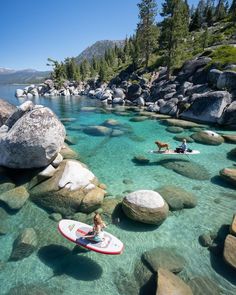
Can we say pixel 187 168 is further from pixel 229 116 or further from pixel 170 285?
pixel 229 116

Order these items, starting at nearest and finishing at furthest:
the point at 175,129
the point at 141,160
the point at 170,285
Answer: the point at 170,285
the point at 141,160
the point at 175,129

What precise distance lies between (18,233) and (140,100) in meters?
49.8

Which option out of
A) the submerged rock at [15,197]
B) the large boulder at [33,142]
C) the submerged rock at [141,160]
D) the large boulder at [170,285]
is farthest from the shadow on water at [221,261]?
the large boulder at [33,142]

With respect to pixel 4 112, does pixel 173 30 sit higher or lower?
higher

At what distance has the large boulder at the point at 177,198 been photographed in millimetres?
14152

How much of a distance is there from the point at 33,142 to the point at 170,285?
38.0 feet

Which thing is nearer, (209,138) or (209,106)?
(209,138)

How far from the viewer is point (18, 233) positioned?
1214 cm

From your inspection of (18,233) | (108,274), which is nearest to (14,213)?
(18,233)

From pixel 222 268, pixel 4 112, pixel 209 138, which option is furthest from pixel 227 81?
pixel 222 268

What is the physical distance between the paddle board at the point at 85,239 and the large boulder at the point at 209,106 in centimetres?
2944

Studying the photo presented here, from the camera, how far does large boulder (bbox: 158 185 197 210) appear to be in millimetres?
14152

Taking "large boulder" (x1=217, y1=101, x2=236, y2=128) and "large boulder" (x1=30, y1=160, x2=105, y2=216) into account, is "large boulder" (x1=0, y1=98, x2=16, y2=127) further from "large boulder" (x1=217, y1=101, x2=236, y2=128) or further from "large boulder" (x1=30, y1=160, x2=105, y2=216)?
"large boulder" (x1=217, y1=101, x2=236, y2=128)

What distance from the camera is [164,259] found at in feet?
33.9
